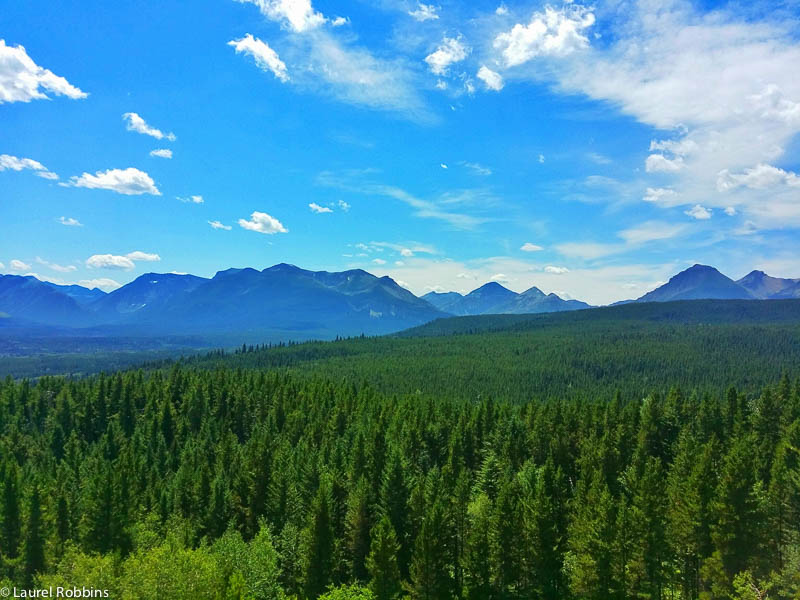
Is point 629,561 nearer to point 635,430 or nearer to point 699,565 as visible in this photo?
point 699,565

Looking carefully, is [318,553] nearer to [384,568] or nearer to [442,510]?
[384,568]

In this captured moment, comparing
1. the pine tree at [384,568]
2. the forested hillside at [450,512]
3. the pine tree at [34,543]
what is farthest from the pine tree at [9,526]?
the pine tree at [384,568]

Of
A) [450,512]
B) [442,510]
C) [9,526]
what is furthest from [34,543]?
[450,512]

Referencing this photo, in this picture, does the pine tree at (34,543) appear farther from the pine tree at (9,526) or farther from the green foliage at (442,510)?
the pine tree at (9,526)

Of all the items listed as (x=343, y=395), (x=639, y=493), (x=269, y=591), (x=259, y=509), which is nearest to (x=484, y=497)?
(x=639, y=493)

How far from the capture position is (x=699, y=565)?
42625 mm

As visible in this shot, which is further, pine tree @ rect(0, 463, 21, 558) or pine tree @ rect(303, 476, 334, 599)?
pine tree @ rect(0, 463, 21, 558)

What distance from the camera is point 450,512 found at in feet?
164

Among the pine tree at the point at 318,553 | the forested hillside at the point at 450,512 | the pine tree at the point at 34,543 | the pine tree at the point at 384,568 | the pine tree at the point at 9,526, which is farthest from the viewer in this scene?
the pine tree at the point at 9,526

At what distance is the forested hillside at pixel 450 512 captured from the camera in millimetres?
39500

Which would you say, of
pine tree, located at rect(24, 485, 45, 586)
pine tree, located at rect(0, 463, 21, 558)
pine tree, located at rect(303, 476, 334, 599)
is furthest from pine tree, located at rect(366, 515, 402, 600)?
pine tree, located at rect(0, 463, 21, 558)

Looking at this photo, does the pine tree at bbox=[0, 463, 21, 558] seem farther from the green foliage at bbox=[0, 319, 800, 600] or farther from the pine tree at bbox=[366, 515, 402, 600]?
the pine tree at bbox=[366, 515, 402, 600]

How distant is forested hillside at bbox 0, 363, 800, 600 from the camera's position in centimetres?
3950

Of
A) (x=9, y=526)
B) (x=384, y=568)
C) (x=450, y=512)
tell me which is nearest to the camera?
(x=384, y=568)
